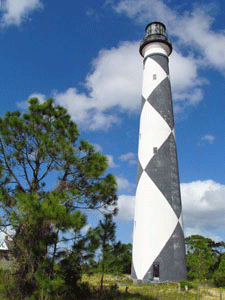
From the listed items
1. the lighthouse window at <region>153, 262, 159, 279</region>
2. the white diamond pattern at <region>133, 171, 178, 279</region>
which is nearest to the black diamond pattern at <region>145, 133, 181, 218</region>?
the white diamond pattern at <region>133, 171, 178, 279</region>

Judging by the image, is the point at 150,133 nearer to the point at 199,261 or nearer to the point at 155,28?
the point at 155,28

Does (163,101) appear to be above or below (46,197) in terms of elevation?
above

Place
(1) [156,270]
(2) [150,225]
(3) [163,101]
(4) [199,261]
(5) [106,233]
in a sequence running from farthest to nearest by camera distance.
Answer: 1. (4) [199,261]
2. (3) [163,101]
3. (2) [150,225]
4. (1) [156,270]
5. (5) [106,233]

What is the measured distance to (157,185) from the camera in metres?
12.7

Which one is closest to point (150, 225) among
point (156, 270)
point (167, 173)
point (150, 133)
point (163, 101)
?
point (156, 270)

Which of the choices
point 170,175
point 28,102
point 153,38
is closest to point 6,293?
point 28,102

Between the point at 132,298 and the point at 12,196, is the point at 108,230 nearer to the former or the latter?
the point at 132,298

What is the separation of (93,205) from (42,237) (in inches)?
77.2

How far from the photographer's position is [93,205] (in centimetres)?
787

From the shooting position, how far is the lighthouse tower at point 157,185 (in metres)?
11.7

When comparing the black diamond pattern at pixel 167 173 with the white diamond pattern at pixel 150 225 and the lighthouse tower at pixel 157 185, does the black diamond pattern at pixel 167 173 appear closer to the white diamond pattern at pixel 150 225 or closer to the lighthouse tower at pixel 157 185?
the lighthouse tower at pixel 157 185

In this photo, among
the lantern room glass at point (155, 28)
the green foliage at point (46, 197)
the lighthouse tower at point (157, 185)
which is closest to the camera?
the green foliage at point (46, 197)

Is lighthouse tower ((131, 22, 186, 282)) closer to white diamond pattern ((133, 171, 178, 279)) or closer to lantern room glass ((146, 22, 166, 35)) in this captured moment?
white diamond pattern ((133, 171, 178, 279))

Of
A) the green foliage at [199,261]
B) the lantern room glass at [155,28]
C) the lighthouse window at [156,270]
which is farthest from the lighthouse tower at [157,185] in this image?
the green foliage at [199,261]
